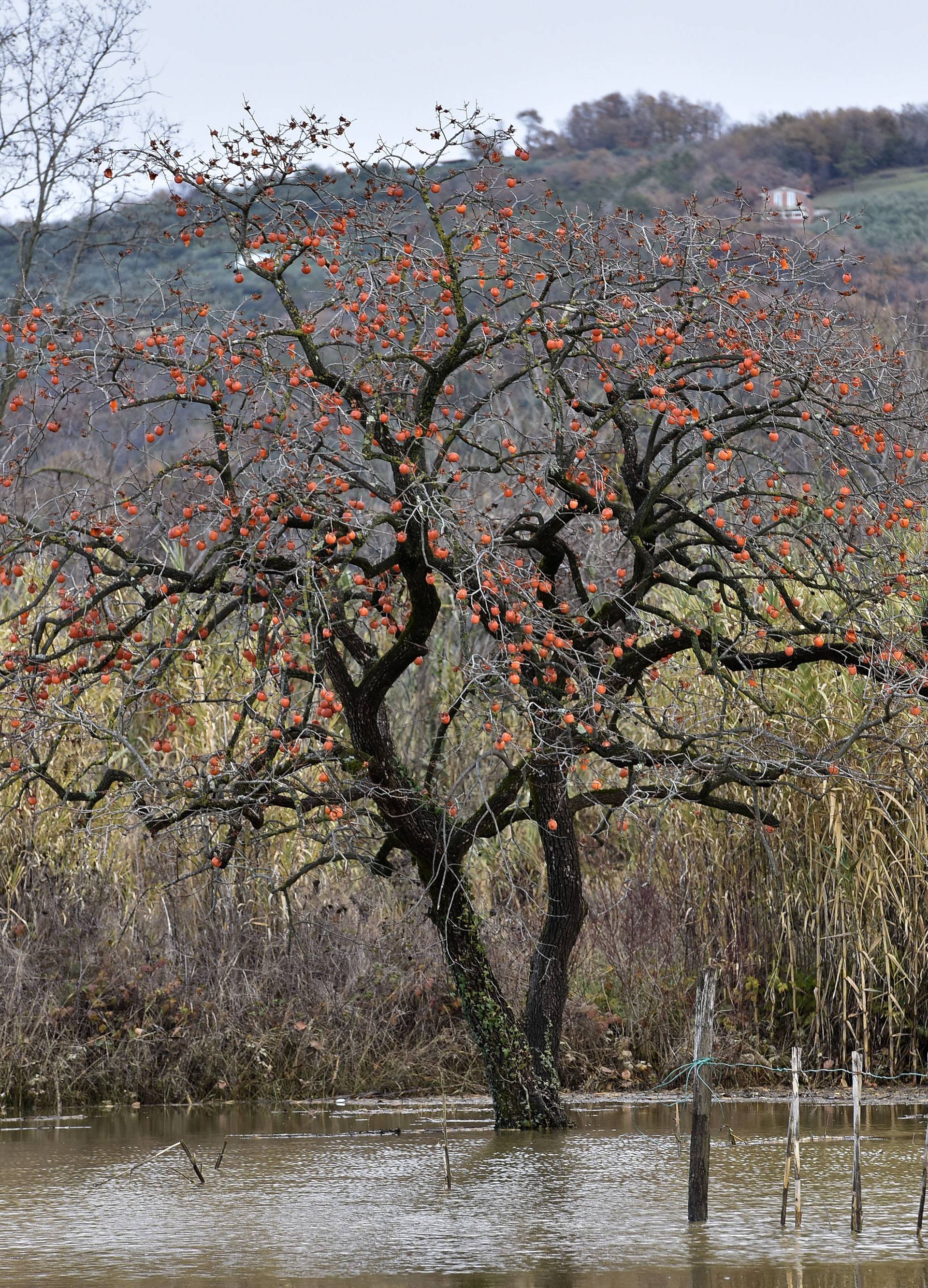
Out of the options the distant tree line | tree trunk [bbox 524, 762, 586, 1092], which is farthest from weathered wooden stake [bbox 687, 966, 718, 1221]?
the distant tree line

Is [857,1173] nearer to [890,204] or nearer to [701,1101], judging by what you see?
[701,1101]

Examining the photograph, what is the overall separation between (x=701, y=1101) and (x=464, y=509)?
328cm

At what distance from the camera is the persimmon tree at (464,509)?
815 centimetres

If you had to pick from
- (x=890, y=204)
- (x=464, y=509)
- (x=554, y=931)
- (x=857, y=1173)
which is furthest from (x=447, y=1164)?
(x=890, y=204)

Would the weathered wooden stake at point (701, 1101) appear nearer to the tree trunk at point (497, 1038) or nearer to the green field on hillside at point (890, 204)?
the tree trunk at point (497, 1038)

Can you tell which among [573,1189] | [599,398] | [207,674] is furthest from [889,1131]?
[207,674]

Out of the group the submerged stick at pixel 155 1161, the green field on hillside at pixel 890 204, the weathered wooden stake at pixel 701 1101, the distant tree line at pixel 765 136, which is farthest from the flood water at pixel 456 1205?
the distant tree line at pixel 765 136

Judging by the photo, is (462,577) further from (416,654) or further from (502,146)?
(502,146)

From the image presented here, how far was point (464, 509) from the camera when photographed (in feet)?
28.5

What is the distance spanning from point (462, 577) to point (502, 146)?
100.0 inches

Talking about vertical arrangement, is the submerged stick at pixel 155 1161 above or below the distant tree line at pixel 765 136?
below

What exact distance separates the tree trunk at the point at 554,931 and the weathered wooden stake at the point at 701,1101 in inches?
94.4

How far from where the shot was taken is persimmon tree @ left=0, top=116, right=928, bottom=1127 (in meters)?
8.15

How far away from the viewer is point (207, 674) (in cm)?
1588
